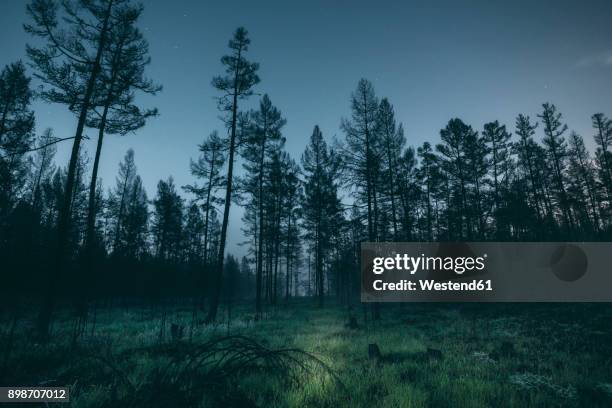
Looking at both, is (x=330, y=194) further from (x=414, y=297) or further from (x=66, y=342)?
(x=66, y=342)

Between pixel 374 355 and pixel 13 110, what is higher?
pixel 13 110

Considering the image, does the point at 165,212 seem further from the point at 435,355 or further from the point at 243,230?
the point at 435,355

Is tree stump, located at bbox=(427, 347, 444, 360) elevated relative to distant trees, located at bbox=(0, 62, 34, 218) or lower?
lower

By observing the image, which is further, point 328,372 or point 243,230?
point 243,230

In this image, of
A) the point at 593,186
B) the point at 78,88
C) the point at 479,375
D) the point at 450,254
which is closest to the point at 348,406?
the point at 479,375

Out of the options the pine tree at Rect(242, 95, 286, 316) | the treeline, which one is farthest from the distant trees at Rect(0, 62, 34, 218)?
the pine tree at Rect(242, 95, 286, 316)

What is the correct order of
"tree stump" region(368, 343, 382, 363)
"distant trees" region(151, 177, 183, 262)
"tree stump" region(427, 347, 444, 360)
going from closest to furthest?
"tree stump" region(368, 343, 382, 363) < "tree stump" region(427, 347, 444, 360) < "distant trees" region(151, 177, 183, 262)

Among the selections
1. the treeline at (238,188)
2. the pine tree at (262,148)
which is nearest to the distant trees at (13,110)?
the treeline at (238,188)

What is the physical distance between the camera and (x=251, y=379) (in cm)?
389

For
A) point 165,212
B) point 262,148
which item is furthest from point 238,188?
point 165,212

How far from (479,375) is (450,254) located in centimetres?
1525

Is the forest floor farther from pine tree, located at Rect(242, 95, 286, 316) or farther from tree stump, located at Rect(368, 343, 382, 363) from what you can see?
pine tree, located at Rect(242, 95, 286, 316)

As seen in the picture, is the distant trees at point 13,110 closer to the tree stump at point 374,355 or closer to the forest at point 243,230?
the forest at point 243,230


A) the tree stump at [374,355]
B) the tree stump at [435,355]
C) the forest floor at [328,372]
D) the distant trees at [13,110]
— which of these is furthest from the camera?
the distant trees at [13,110]
